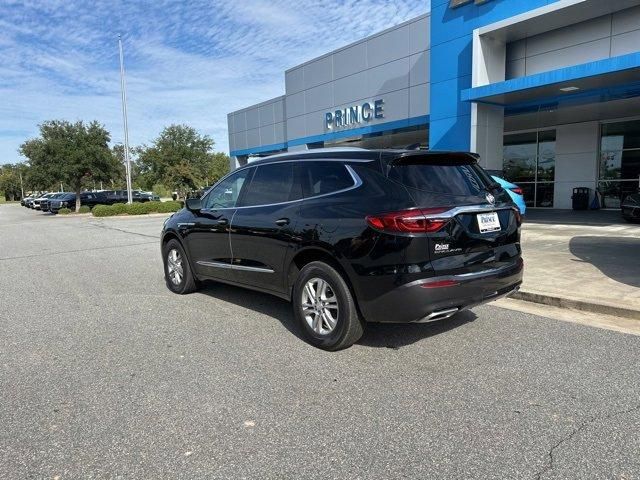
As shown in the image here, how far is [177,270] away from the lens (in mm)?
6883

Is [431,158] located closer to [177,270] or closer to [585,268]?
[177,270]

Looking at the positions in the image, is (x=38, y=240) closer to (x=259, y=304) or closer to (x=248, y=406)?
(x=259, y=304)

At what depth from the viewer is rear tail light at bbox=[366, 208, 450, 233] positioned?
12.4ft

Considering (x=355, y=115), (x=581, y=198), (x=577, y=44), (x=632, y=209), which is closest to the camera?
(x=632, y=209)

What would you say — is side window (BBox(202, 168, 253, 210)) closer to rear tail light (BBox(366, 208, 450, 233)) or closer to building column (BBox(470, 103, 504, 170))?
rear tail light (BBox(366, 208, 450, 233))

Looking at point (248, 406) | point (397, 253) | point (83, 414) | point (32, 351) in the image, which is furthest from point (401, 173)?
point (32, 351)

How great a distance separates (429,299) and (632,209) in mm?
12834

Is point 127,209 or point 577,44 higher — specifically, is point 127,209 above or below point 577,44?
below

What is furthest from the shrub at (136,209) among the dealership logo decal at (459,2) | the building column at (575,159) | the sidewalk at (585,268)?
the sidewalk at (585,268)

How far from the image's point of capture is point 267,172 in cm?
539

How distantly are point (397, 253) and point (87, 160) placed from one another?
37.1 metres

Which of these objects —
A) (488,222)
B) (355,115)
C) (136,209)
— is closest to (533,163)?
(355,115)

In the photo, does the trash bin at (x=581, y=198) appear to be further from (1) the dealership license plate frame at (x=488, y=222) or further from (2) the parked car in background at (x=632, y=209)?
(1) the dealership license plate frame at (x=488, y=222)

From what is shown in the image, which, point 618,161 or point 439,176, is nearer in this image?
point 439,176
